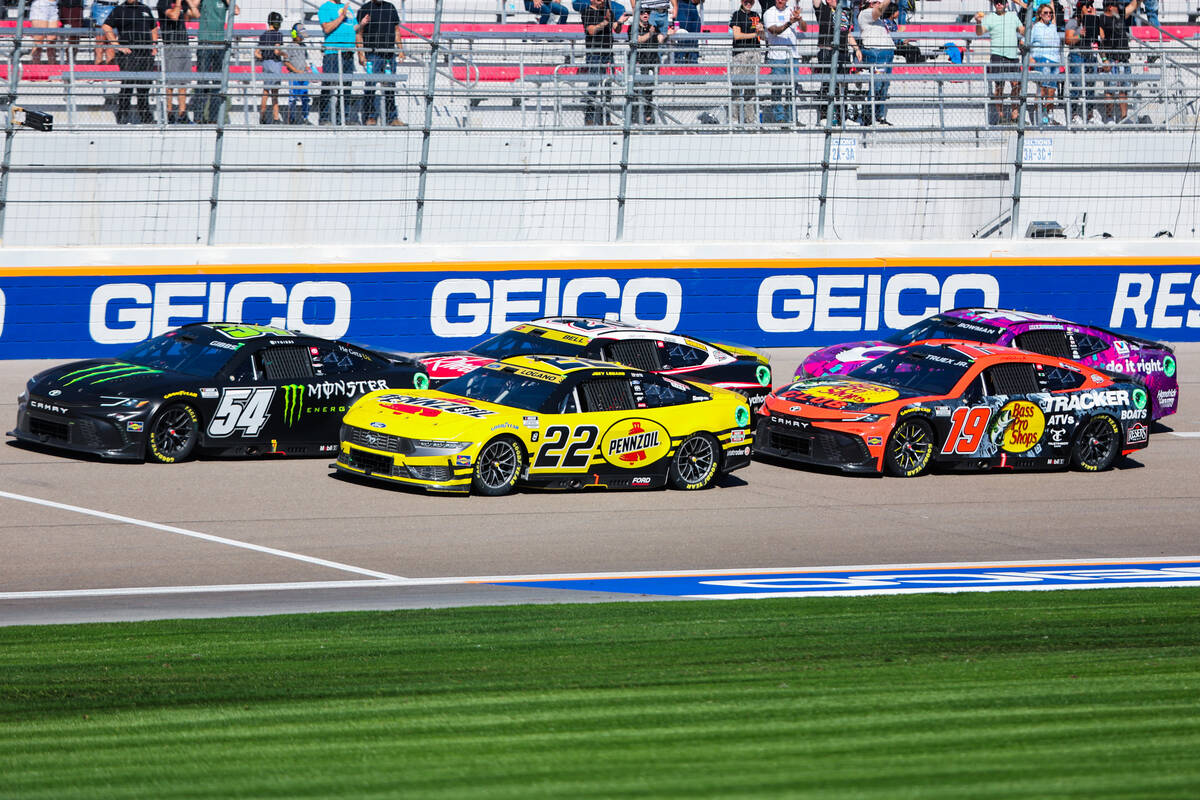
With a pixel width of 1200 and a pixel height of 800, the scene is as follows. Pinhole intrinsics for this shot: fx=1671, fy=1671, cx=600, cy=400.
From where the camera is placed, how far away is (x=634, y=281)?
2352 cm

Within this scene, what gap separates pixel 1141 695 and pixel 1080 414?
9.76 metres

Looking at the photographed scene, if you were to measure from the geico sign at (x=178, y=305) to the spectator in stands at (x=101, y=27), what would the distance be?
2.95 meters

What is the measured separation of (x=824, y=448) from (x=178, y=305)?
9.12 m

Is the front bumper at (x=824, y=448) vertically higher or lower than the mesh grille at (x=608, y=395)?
lower

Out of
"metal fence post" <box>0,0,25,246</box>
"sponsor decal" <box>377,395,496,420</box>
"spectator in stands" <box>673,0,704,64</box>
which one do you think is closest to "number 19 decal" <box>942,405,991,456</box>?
"sponsor decal" <box>377,395,496,420</box>

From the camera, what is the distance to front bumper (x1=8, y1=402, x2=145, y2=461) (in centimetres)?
1572

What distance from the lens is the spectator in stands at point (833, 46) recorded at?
23969 millimetres

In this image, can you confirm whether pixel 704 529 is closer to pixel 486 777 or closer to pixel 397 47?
pixel 486 777

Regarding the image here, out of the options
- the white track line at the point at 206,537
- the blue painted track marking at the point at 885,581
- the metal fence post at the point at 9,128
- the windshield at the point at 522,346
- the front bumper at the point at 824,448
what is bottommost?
the white track line at the point at 206,537

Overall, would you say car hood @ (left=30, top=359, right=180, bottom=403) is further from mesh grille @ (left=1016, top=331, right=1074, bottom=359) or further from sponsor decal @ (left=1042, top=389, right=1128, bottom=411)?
mesh grille @ (left=1016, top=331, right=1074, bottom=359)

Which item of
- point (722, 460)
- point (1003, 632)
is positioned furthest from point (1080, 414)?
point (1003, 632)

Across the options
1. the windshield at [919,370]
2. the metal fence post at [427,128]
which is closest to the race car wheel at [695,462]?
the windshield at [919,370]

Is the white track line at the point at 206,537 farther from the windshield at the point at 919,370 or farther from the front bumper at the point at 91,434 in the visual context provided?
the windshield at the point at 919,370

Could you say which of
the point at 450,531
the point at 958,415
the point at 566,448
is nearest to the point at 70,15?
the point at 566,448
